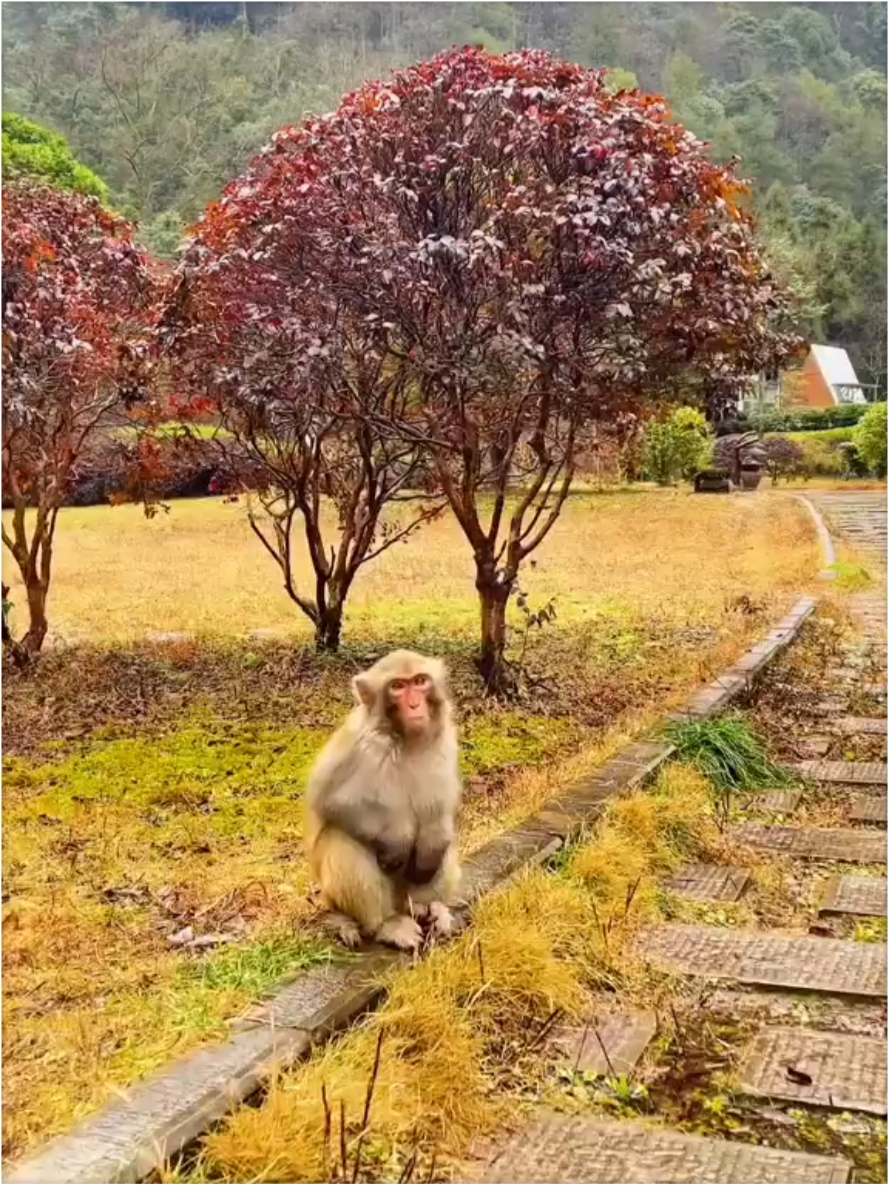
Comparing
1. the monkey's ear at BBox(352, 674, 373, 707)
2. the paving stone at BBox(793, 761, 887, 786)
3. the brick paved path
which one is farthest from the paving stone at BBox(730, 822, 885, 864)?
the monkey's ear at BBox(352, 674, 373, 707)

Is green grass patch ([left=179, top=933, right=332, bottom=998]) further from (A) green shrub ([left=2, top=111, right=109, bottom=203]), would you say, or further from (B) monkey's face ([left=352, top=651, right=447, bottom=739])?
(A) green shrub ([left=2, top=111, right=109, bottom=203])

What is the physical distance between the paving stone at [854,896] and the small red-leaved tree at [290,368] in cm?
361

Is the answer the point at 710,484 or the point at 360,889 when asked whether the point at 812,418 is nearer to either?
the point at 710,484

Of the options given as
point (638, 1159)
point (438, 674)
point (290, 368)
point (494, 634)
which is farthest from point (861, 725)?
point (638, 1159)

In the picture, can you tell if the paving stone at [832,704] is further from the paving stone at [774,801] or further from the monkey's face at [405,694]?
the monkey's face at [405,694]

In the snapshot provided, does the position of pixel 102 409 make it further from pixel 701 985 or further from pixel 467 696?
pixel 701 985

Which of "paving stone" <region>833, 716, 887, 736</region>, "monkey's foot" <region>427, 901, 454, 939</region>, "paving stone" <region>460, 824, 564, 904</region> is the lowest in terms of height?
"paving stone" <region>833, 716, 887, 736</region>

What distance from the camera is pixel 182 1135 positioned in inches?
86.4

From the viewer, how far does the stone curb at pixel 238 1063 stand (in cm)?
207

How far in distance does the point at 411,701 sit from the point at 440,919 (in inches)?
25.8

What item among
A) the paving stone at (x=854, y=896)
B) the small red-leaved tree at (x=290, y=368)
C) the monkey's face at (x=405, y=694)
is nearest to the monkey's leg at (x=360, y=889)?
the monkey's face at (x=405, y=694)

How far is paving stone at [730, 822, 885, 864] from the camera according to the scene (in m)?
4.27

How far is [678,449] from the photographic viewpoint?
22.3m

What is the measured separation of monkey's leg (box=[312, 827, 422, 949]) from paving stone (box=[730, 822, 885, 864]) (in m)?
1.75
